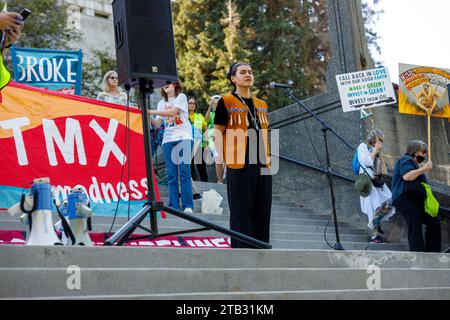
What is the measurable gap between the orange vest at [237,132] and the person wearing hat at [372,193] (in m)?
4.77

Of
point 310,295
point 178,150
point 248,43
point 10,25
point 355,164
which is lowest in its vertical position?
A: point 310,295

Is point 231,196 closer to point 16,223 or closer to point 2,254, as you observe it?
point 2,254

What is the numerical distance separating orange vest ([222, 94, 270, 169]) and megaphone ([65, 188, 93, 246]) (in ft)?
4.37

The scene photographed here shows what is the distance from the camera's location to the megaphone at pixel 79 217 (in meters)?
5.94

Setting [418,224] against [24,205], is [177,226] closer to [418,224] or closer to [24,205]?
[418,224]

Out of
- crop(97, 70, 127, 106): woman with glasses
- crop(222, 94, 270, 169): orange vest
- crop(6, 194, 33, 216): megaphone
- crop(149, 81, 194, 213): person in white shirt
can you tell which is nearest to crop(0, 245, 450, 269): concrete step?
crop(222, 94, 270, 169): orange vest

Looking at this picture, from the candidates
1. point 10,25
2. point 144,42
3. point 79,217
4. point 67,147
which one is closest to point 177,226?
point 67,147

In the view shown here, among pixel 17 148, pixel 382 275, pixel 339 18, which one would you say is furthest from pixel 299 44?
pixel 382 275

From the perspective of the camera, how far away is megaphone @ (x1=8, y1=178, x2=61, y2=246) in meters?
5.50

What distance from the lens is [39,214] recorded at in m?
5.56

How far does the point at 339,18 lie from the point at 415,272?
773 centimetres

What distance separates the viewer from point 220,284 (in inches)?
187

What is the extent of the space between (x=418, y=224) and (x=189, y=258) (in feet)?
14.2

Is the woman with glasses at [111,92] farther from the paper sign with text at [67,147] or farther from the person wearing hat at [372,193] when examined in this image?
the person wearing hat at [372,193]
